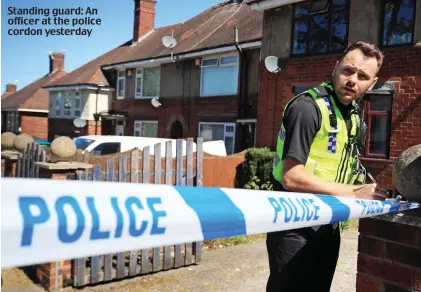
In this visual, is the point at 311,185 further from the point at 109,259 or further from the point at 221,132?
the point at 221,132

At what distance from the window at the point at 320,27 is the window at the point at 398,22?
1.08 metres

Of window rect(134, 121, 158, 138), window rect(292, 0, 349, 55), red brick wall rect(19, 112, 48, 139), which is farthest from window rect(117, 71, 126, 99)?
red brick wall rect(19, 112, 48, 139)

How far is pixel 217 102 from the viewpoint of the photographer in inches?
647

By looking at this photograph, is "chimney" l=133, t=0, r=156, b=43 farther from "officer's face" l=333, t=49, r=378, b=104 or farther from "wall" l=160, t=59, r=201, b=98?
"officer's face" l=333, t=49, r=378, b=104

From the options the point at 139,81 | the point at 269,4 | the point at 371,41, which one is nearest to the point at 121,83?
the point at 139,81

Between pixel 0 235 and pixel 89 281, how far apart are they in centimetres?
398

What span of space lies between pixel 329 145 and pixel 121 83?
21.6m

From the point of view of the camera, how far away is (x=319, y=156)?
1.93m

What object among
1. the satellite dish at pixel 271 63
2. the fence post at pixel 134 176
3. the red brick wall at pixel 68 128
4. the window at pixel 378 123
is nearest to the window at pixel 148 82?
the red brick wall at pixel 68 128

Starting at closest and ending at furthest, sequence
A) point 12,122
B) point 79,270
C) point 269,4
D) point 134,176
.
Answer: point 79,270 < point 134,176 < point 269,4 < point 12,122

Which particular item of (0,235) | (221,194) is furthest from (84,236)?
(221,194)

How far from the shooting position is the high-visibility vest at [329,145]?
6.25 feet

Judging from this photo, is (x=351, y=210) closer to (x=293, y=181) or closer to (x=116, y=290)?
(x=293, y=181)

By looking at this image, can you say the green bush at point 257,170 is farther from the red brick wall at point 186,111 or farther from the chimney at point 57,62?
the chimney at point 57,62
